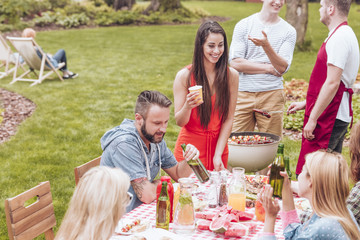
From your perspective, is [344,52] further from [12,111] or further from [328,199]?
[12,111]

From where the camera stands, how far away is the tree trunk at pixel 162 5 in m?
21.5

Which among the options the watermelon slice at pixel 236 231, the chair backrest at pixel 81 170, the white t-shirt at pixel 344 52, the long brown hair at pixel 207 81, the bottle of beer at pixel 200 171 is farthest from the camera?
the long brown hair at pixel 207 81

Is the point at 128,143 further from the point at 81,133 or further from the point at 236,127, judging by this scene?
the point at 81,133

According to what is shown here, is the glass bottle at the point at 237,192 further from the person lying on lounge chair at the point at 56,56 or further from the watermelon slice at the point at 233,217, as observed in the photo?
the person lying on lounge chair at the point at 56,56

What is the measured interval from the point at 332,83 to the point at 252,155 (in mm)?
1001

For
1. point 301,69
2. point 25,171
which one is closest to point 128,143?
point 25,171

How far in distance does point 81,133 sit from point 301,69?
649cm

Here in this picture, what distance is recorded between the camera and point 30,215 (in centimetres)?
304

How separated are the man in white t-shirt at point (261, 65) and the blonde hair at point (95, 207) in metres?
2.76

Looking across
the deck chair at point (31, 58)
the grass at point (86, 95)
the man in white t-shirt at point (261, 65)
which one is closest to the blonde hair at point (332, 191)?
the man in white t-shirt at point (261, 65)

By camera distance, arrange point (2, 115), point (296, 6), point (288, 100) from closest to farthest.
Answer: point (2, 115)
point (288, 100)
point (296, 6)

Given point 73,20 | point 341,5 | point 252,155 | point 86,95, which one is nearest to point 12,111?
point 86,95

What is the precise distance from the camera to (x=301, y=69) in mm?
11734

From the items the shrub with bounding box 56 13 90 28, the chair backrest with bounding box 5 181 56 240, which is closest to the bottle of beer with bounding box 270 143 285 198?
the chair backrest with bounding box 5 181 56 240
